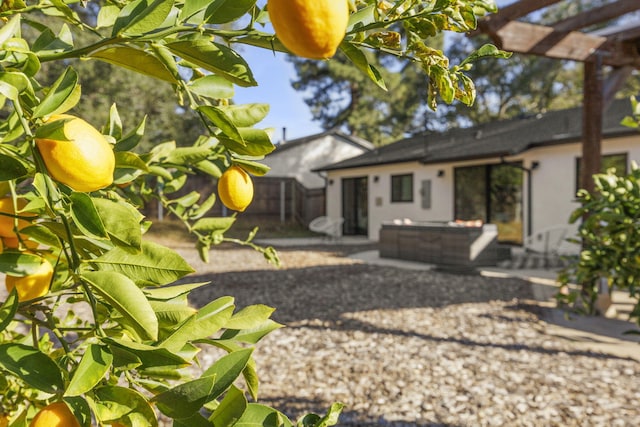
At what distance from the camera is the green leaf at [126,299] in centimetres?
48

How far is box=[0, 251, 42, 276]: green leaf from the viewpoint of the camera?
60cm

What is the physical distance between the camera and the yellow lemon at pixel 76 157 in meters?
0.50

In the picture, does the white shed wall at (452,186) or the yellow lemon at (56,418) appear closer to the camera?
the yellow lemon at (56,418)

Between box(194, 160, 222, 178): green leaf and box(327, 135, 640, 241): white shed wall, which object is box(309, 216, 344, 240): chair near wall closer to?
box(327, 135, 640, 241): white shed wall

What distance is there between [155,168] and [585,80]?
6.01 meters

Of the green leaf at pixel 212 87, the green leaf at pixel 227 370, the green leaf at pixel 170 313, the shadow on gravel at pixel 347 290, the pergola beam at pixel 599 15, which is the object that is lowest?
the shadow on gravel at pixel 347 290

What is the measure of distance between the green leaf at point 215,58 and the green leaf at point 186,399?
358mm

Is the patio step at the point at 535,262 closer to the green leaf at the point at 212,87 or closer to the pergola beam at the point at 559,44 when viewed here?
the pergola beam at the point at 559,44

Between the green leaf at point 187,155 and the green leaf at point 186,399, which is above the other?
the green leaf at point 187,155

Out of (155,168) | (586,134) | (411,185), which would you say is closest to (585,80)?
(586,134)

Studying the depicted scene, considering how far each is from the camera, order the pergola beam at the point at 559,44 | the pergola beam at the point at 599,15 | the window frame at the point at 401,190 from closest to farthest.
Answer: the pergola beam at the point at 599,15, the pergola beam at the point at 559,44, the window frame at the point at 401,190

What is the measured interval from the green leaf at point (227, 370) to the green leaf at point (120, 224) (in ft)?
0.53

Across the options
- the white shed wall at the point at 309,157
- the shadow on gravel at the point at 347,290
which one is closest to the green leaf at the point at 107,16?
the shadow on gravel at the point at 347,290

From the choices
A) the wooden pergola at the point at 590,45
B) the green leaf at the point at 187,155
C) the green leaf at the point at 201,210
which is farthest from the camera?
the wooden pergola at the point at 590,45
